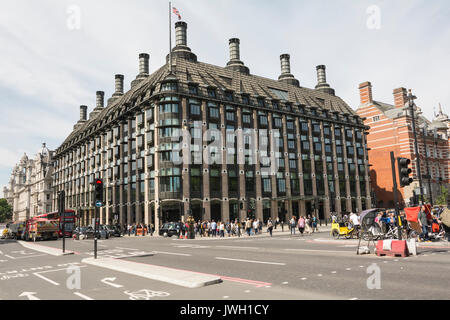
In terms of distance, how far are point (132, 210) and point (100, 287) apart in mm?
47557

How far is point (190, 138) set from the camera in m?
48.5

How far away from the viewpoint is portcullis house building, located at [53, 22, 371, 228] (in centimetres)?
4834

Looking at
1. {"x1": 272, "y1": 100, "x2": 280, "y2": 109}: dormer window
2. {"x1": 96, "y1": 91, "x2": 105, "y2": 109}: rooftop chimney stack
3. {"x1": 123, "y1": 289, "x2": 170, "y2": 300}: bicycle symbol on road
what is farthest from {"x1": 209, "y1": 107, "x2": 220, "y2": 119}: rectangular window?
{"x1": 96, "y1": 91, "x2": 105, "y2": 109}: rooftop chimney stack

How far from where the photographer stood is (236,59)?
65062 mm

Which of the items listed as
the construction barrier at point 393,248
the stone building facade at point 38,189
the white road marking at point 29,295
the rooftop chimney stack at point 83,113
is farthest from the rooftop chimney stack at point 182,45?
the stone building facade at point 38,189

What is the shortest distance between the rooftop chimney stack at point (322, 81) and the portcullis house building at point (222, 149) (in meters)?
4.19

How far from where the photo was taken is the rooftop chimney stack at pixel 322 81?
78.0m

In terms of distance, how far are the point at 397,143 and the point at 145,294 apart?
67466 millimetres

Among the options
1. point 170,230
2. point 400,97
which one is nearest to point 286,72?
point 400,97

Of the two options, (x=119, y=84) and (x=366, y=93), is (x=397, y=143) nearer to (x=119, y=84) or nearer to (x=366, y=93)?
(x=366, y=93)

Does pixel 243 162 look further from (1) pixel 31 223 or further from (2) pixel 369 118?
(2) pixel 369 118

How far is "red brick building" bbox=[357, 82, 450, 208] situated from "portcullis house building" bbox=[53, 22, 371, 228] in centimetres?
349

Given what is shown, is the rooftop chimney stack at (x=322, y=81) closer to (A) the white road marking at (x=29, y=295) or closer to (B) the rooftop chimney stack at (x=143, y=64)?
(B) the rooftop chimney stack at (x=143, y=64)
